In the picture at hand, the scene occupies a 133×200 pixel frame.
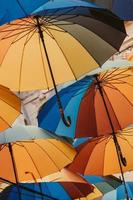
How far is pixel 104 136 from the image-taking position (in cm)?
634

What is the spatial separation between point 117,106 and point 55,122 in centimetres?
89

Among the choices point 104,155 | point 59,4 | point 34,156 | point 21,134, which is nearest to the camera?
point 59,4

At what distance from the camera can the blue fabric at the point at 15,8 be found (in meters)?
3.85

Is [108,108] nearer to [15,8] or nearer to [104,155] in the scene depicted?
[104,155]

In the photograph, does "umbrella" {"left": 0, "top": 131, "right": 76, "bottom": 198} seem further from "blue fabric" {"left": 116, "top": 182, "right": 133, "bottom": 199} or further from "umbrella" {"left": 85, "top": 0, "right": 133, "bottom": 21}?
"umbrella" {"left": 85, "top": 0, "right": 133, "bottom": 21}

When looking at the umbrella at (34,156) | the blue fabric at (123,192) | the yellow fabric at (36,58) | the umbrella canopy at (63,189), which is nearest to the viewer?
the yellow fabric at (36,58)

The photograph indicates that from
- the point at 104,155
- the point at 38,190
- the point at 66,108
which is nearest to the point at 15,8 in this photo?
the point at 38,190

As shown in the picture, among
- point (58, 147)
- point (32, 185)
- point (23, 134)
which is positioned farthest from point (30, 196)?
point (58, 147)

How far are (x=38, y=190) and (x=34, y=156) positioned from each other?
2.78 feet

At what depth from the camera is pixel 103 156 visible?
6.39m

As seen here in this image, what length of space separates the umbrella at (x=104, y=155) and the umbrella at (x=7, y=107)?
5.49ft

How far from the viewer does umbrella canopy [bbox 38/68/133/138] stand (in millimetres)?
5832

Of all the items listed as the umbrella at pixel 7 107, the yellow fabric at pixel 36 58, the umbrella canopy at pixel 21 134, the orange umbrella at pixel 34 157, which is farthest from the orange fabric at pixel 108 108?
the umbrella at pixel 7 107

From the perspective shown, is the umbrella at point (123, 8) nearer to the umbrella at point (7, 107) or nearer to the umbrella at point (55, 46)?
the umbrella at point (55, 46)
